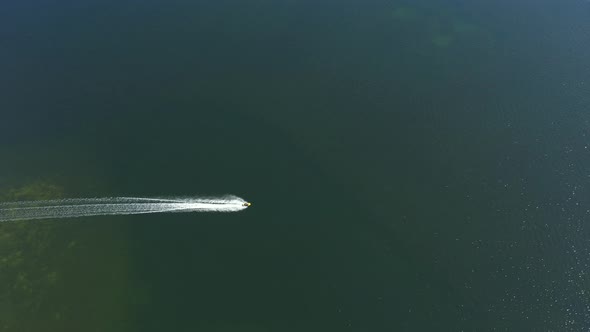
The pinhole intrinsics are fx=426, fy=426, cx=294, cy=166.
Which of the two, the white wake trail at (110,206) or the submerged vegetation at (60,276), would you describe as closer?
the submerged vegetation at (60,276)

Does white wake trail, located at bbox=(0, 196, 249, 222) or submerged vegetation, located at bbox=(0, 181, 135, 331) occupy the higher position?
white wake trail, located at bbox=(0, 196, 249, 222)

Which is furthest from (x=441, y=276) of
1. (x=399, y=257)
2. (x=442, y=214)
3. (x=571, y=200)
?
(x=571, y=200)

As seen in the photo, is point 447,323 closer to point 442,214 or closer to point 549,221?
point 442,214

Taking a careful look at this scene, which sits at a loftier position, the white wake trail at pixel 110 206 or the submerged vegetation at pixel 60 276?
the white wake trail at pixel 110 206

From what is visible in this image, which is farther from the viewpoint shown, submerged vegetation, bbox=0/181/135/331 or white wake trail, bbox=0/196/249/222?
white wake trail, bbox=0/196/249/222

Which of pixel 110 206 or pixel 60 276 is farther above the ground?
pixel 110 206

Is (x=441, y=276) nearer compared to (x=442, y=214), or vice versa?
(x=441, y=276)

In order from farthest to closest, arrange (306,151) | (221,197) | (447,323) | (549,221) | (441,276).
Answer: (306,151), (221,197), (549,221), (441,276), (447,323)

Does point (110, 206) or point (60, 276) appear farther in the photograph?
point (110, 206)
